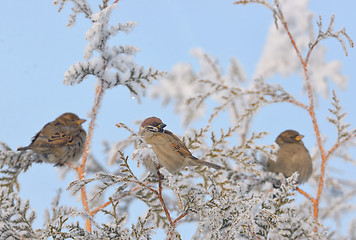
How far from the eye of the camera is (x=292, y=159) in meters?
6.53

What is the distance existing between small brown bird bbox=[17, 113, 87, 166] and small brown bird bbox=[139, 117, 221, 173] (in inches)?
69.3

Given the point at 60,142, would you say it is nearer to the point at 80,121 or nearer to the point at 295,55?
the point at 80,121

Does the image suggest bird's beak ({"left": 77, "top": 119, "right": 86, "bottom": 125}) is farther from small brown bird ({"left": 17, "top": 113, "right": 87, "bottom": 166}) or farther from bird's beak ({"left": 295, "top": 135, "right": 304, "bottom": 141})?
bird's beak ({"left": 295, "top": 135, "right": 304, "bottom": 141})

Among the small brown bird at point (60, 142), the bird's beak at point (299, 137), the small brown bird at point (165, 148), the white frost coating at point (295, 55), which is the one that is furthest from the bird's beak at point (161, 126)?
the white frost coating at point (295, 55)

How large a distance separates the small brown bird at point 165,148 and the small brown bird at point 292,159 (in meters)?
2.16

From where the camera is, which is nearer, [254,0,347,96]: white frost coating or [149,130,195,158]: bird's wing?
[149,130,195,158]: bird's wing

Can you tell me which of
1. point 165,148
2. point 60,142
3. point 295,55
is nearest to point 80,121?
point 60,142

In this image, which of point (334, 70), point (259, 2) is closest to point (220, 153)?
point (259, 2)

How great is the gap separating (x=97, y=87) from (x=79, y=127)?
5.59 feet

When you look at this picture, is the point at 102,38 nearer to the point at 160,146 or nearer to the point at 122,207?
the point at 160,146

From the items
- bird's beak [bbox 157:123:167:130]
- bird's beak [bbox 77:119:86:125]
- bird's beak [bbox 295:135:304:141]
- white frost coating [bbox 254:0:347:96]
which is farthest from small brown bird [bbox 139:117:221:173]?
white frost coating [bbox 254:0:347:96]

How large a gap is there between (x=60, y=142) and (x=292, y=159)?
369cm

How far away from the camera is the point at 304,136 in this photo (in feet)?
22.8

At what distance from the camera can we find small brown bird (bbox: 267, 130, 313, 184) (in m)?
6.39
